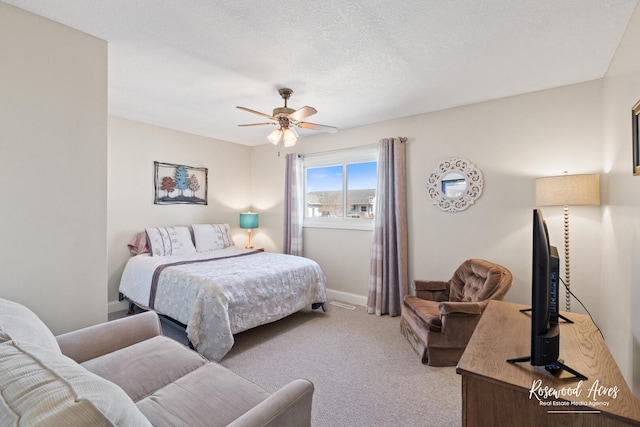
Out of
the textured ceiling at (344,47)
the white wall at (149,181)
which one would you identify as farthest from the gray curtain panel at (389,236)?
the white wall at (149,181)

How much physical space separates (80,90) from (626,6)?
11.2ft

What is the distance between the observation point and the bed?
2.60m

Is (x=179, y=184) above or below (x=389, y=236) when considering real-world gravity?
above

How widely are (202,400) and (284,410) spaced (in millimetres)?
473

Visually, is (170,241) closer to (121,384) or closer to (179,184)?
(179,184)

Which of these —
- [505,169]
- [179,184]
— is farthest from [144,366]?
[505,169]

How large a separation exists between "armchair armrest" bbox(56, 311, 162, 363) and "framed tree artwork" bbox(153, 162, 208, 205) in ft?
8.81

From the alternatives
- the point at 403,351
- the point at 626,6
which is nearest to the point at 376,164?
the point at 403,351

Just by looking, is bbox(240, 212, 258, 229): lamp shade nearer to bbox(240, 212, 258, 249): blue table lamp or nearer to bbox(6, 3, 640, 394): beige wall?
bbox(240, 212, 258, 249): blue table lamp

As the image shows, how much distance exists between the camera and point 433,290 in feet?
10.4

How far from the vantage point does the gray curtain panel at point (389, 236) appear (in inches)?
144

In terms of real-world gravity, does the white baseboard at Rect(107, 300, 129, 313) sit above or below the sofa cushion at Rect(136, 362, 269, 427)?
below

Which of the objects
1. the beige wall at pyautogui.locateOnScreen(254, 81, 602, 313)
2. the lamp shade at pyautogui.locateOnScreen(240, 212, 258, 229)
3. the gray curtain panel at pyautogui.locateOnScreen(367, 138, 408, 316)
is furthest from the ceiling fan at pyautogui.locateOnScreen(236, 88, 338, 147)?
the lamp shade at pyautogui.locateOnScreen(240, 212, 258, 229)

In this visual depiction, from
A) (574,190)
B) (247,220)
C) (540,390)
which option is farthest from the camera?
(247,220)
